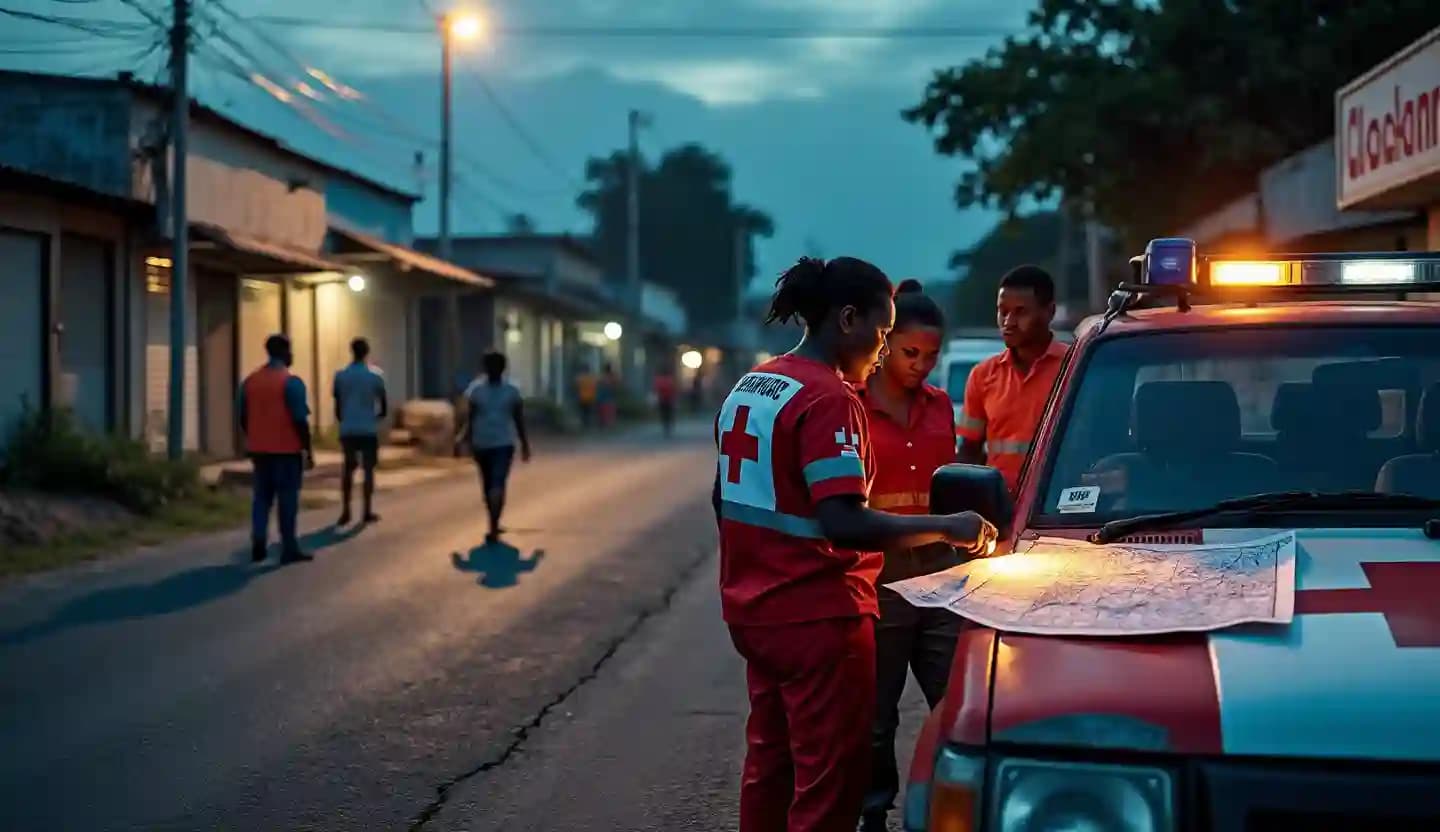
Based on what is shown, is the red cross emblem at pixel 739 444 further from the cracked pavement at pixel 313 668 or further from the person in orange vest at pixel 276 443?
the person in orange vest at pixel 276 443

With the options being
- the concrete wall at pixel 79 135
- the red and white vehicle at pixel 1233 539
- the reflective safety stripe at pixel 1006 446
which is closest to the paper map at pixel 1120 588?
the red and white vehicle at pixel 1233 539

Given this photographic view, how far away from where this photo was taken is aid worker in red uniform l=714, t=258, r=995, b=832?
12.9 ft

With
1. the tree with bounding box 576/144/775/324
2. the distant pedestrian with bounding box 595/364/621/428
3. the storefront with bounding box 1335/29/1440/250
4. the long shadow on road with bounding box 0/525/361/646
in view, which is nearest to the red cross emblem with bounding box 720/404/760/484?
the long shadow on road with bounding box 0/525/361/646

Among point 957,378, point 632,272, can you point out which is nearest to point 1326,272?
point 957,378

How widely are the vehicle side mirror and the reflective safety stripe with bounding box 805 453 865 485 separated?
0.75 ft

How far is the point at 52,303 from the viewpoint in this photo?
19.8 metres

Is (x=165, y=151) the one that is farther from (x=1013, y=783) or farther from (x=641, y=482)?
(x=1013, y=783)

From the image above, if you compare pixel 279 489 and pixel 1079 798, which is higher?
pixel 1079 798

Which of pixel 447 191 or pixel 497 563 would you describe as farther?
pixel 447 191

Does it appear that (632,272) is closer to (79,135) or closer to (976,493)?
(79,135)

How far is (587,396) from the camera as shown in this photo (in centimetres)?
4344

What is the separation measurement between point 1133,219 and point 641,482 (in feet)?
33.9

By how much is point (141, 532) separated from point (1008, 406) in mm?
11834

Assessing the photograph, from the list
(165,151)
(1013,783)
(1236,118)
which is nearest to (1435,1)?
(1236,118)
